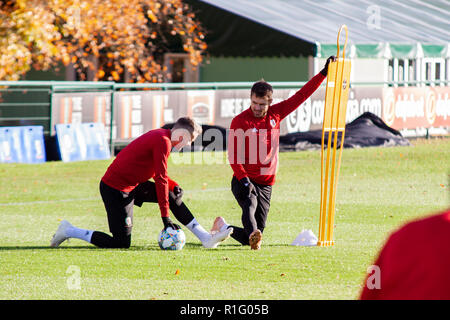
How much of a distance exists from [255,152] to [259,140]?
5.5 inches

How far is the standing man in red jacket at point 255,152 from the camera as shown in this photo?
865 cm

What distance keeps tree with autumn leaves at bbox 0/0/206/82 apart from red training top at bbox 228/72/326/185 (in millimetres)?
10712

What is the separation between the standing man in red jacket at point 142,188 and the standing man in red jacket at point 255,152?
0.99 ft

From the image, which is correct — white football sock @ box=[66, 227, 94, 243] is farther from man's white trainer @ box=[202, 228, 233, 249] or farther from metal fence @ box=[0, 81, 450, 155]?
metal fence @ box=[0, 81, 450, 155]

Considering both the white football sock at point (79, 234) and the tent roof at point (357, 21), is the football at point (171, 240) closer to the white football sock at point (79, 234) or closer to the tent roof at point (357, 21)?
the white football sock at point (79, 234)

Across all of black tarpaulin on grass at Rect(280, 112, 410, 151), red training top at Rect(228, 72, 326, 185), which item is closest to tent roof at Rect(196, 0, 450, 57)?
black tarpaulin on grass at Rect(280, 112, 410, 151)

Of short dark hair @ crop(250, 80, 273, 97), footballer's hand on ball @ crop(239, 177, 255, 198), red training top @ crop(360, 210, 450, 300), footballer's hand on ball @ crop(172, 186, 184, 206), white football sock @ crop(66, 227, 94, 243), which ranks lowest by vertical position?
white football sock @ crop(66, 227, 94, 243)

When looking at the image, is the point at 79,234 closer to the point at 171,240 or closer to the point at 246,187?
the point at 171,240

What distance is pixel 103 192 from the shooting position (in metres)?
8.84

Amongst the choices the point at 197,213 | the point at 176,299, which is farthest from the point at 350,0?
the point at 176,299

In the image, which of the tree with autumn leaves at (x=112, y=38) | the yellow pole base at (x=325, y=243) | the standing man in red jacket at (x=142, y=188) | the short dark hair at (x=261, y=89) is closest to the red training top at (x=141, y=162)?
the standing man in red jacket at (x=142, y=188)

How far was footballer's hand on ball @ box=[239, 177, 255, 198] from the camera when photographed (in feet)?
28.3

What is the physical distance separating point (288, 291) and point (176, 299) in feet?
3.05

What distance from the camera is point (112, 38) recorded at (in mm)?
25953
